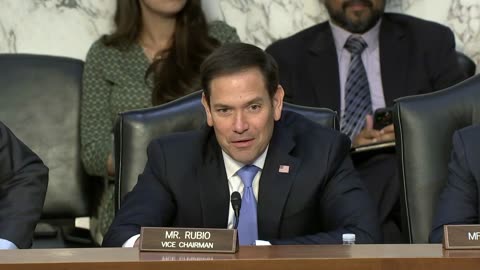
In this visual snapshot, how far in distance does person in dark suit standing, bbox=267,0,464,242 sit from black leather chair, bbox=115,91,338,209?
1.03 meters

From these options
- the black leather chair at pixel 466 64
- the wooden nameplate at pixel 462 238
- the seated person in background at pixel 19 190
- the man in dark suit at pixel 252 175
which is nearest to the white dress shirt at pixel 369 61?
the black leather chair at pixel 466 64

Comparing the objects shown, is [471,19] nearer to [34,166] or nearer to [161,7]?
[161,7]

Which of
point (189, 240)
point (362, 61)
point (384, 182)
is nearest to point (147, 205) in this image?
point (189, 240)

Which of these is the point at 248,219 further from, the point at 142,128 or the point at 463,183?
the point at 463,183

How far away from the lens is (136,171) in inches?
147

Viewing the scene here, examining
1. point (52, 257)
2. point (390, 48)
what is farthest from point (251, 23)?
point (52, 257)

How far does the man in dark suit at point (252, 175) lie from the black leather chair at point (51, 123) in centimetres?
112

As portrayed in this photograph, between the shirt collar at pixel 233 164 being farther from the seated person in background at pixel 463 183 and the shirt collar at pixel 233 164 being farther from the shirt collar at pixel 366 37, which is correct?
the shirt collar at pixel 366 37

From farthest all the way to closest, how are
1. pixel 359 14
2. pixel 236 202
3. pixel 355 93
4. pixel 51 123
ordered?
pixel 359 14
pixel 355 93
pixel 51 123
pixel 236 202

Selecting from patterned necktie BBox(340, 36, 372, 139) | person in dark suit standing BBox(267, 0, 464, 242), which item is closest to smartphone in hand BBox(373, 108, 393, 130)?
person in dark suit standing BBox(267, 0, 464, 242)

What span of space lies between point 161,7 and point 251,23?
557 millimetres

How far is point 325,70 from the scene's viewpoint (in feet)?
16.0

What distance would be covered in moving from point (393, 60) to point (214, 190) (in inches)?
61.3

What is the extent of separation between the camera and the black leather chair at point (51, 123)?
467cm
